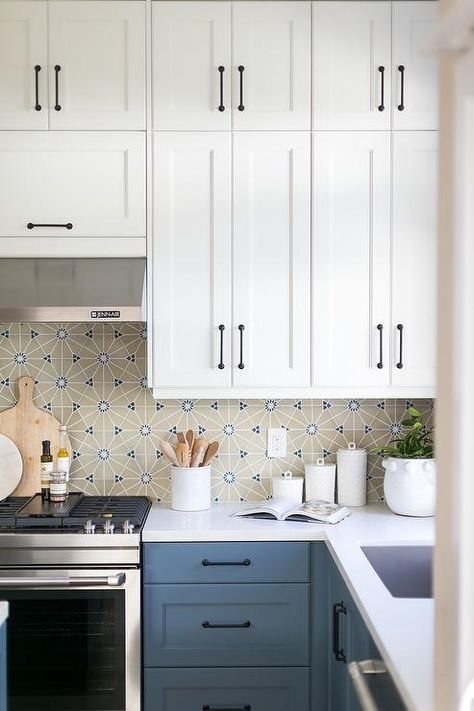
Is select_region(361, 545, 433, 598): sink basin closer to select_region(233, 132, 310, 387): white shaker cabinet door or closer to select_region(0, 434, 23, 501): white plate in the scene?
select_region(233, 132, 310, 387): white shaker cabinet door

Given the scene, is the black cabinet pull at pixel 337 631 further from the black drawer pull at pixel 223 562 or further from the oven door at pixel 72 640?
the oven door at pixel 72 640

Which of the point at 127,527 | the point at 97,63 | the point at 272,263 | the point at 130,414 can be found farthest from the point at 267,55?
the point at 127,527

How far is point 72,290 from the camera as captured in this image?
8.91ft

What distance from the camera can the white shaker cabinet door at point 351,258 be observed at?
2.77 meters

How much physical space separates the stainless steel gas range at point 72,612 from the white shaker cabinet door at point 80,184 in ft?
3.33

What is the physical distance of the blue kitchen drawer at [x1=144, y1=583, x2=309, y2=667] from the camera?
8.50ft

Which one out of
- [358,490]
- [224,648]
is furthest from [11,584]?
[358,490]

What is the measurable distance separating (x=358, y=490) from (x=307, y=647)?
0.65 metres

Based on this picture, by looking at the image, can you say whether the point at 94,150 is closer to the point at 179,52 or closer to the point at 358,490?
the point at 179,52

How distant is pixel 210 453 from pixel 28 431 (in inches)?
28.1

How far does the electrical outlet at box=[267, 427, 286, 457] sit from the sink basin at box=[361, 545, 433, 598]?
703mm

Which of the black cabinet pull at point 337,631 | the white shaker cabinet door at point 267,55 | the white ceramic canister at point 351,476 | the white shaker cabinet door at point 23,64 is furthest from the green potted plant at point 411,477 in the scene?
the white shaker cabinet door at point 23,64

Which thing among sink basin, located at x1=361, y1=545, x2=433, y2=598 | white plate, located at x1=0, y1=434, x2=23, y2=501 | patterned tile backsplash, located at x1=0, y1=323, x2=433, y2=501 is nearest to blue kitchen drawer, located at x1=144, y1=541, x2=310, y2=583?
sink basin, located at x1=361, y1=545, x2=433, y2=598

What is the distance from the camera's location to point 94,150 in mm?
2758
